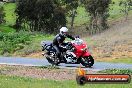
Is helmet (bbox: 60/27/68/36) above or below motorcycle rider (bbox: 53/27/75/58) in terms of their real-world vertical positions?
above

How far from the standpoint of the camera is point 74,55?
917 inches

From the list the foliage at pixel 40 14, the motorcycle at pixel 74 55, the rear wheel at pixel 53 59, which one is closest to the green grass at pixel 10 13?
the foliage at pixel 40 14

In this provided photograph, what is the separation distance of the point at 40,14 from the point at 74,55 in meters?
44.8

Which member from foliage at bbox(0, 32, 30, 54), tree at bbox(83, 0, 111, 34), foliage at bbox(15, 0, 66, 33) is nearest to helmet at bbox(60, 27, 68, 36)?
foliage at bbox(0, 32, 30, 54)

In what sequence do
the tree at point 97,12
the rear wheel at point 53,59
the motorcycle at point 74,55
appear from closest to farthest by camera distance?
the motorcycle at point 74,55 < the rear wheel at point 53,59 < the tree at point 97,12

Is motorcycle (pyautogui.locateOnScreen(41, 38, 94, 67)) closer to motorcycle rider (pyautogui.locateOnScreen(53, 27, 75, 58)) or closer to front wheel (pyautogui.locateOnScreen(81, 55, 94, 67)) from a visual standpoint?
front wheel (pyautogui.locateOnScreen(81, 55, 94, 67))

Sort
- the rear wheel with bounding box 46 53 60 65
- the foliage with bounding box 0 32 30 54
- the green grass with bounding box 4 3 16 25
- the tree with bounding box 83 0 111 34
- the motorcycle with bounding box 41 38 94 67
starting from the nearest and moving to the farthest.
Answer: the motorcycle with bounding box 41 38 94 67
the rear wheel with bounding box 46 53 60 65
the foliage with bounding box 0 32 30 54
the tree with bounding box 83 0 111 34
the green grass with bounding box 4 3 16 25

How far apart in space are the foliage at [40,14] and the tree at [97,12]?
5845mm

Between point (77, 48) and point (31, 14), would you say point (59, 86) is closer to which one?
point (77, 48)

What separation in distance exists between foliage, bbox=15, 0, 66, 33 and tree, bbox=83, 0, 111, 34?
5845 mm

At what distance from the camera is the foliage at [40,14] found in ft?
220

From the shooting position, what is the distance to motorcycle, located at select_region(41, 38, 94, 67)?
22920 millimetres

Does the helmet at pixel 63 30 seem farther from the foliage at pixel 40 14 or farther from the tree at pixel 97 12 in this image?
the foliage at pixel 40 14

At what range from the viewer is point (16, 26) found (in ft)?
242
